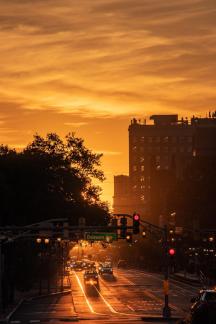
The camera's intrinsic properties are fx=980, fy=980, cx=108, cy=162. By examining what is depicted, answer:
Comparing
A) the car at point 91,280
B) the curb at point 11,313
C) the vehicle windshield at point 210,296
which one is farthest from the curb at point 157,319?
the car at point 91,280

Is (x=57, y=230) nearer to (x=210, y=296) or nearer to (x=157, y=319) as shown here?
(x=157, y=319)

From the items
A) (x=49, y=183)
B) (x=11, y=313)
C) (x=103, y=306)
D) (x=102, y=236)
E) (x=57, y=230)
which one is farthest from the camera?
(x=49, y=183)

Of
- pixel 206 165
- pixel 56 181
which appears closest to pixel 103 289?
pixel 56 181

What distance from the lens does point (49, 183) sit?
104938 mm

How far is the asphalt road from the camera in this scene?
2596 inches

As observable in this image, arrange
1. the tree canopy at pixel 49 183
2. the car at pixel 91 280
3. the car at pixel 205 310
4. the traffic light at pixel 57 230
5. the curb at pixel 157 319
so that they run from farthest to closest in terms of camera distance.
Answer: the car at pixel 91 280 < the tree canopy at pixel 49 183 < the traffic light at pixel 57 230 < the curb at pixel 157 319 < the car at pixel 205 310

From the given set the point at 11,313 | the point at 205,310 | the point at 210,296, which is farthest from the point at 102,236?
the point at 205,310

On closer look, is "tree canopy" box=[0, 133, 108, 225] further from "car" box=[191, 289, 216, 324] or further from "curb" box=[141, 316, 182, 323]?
"car" box=[191, 289, 216, 324]

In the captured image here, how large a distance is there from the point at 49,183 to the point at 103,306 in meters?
26.6

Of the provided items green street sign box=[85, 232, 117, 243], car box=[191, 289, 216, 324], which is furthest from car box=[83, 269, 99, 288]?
car box=[191, 289, 216, 324]

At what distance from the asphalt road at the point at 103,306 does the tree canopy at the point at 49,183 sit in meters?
8.76

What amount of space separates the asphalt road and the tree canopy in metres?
8.76

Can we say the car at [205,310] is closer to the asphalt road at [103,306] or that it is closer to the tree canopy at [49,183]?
the asphalt road at [103,306]

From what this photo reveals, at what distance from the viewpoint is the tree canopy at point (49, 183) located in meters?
97.1
